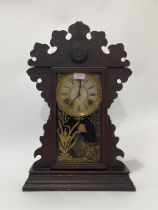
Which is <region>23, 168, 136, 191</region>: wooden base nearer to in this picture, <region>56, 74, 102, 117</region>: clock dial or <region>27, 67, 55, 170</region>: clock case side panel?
<region>27, 67, 55, 170</region>: clock case side panel

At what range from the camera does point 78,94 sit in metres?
1.84

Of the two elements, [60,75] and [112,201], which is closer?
[112,201]

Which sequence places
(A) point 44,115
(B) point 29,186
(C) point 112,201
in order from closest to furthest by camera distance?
1. (C) point 112,201
2. (B) point 29,186
3. (A) point 44,115

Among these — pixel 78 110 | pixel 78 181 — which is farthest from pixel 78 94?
pixel 78 181

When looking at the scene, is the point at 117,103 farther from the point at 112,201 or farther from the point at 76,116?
the point at 112,201

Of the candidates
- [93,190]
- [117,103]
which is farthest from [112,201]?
[117,103]

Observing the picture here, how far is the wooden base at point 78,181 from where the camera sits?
1.80 meters

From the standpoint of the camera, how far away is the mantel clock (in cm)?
182

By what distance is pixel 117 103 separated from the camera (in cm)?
237

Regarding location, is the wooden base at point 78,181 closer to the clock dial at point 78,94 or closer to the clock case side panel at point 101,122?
the clock case side panel at point 101,122

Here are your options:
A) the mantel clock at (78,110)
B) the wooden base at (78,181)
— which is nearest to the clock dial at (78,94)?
the mantel clock at (78,110)

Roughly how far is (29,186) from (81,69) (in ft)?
1.53

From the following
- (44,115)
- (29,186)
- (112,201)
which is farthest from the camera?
(44,115)

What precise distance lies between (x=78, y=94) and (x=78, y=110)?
6 centimetres
